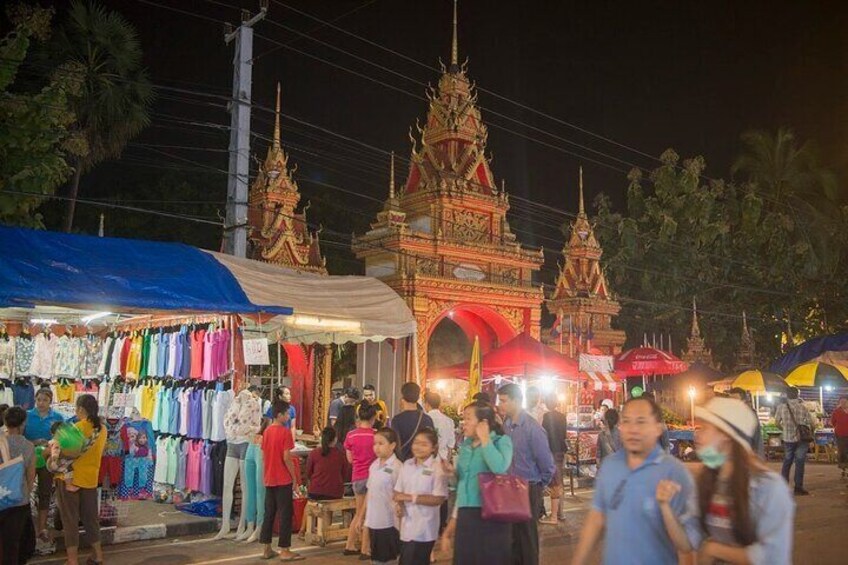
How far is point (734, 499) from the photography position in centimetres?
360

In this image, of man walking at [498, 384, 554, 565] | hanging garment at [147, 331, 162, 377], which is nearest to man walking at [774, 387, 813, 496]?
man walking at [498, 384, 554, 565]

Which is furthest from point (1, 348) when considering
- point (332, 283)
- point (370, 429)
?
point (370, 429)

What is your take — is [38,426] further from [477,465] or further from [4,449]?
[477,465]

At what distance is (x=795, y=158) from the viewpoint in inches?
1730

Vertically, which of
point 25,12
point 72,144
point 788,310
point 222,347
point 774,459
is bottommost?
point 774,459

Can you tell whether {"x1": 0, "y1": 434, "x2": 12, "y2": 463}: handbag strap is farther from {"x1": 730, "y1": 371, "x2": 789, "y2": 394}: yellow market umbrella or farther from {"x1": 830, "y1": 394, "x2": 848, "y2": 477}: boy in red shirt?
{"x1": 730, "y1": 371, "x2": 789, "y2": 394}: yellow market umbrella

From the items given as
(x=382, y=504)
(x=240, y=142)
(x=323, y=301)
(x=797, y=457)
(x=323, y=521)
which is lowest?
(x=323, y=521)

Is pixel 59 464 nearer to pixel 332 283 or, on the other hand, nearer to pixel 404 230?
pixel 332 283

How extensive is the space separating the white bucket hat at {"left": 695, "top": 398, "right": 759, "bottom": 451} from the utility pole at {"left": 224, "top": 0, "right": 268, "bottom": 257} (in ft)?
39.6

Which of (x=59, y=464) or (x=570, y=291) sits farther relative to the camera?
(x=570, y=291)

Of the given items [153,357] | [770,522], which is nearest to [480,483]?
[770,522]

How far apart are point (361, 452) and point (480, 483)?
12.2 ft

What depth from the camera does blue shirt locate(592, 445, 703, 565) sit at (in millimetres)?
3840

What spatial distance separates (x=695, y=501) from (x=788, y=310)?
37.3 m
